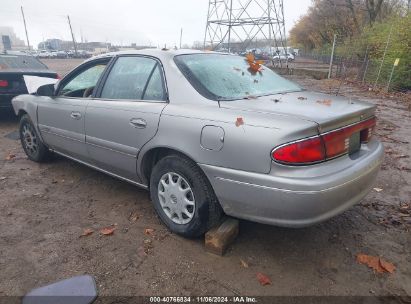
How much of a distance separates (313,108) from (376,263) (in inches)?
52.9

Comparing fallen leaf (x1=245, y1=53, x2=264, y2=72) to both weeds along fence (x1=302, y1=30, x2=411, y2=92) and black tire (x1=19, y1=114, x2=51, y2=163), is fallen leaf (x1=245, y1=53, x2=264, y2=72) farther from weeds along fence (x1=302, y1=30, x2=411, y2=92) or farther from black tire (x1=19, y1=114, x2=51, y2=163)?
weeds along fence (x1=302, y1=30, x2=411, y2=92)

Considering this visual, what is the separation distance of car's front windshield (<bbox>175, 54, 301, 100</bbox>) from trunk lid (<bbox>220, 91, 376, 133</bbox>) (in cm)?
16

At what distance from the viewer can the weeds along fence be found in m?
12.6

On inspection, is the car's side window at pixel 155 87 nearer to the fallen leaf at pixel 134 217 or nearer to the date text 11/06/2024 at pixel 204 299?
the fallen leaf at pixel 134 217

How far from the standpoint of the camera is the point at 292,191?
7.16ft

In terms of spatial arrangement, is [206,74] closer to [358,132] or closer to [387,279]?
[358,132]

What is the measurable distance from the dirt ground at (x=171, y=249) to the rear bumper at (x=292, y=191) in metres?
0.51

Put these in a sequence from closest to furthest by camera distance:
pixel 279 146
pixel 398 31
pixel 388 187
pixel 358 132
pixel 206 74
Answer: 1. pixel 279 146
2. pixel 358 132
3. pixel 206 74
4. pixel 388 187
5. pixel 398 31

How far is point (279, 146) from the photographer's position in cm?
221

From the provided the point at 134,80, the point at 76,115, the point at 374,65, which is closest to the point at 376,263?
the point at 134,80

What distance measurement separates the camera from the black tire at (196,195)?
2666 mm

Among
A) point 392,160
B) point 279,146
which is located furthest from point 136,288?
point 392,160

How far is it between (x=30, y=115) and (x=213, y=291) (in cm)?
370

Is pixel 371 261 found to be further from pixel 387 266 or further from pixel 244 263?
pixel 244 263
